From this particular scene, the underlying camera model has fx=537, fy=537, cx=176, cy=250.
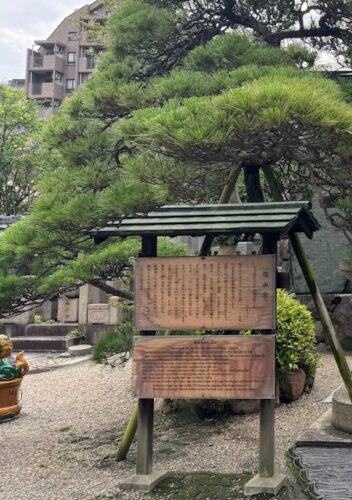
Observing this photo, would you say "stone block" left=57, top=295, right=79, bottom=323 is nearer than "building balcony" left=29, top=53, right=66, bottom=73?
Yes

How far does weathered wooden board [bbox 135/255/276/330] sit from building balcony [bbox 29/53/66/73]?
44944mm

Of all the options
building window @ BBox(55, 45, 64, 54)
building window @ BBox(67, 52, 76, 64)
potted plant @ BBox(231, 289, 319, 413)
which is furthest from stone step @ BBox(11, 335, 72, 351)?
building window @ BBox(67, 52, 76, 64)

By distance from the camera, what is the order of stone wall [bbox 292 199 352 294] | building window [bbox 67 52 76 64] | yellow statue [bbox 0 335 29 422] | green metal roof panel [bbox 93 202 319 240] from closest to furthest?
green metal roof panel [bbox 93 202 319 240]
yellow statue [bbox 0 335 29 422]
stone wall [bbox 292 199 352 294]
building window [bbox 67 52 76 64]

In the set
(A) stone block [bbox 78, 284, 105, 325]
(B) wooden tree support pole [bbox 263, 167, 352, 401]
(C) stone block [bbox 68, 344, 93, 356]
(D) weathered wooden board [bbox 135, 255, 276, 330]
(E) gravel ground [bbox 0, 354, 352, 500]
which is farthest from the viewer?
(A) stone block [bbox 78, 284, 105, 325]

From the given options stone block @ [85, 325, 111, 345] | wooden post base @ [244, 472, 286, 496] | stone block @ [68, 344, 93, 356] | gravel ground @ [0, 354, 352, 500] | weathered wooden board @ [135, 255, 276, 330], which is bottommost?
gravel ground @ [0, 354, 352, 500]

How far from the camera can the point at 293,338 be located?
6.52 meters

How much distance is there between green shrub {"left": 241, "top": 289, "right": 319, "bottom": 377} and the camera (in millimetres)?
6371

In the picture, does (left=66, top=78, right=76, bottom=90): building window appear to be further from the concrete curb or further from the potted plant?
the potted plant

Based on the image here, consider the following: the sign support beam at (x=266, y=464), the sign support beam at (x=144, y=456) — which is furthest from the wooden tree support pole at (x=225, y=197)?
the sign support beam at (x=266, y=464)

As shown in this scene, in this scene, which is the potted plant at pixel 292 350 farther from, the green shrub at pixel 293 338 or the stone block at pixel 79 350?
the stone block at pixel 79 350

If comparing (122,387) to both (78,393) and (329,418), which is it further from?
(329,418)

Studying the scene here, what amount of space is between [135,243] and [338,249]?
21.5 ft

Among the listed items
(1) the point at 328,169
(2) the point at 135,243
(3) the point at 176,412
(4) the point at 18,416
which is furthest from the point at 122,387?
(1) the point at 328,169

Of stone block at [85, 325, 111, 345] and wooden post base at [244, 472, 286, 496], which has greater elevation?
stone block at [85, 325, 111, 345]
